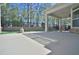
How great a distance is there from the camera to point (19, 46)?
334 inches

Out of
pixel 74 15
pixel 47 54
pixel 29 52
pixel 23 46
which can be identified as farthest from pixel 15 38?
pixel 74 15

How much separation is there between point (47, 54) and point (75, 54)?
0.90 meters

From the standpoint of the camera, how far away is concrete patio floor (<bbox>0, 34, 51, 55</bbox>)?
768 cm

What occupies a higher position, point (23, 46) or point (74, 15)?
point (74, 15)

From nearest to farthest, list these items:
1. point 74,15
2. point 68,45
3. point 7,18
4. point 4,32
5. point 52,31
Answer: point 68,45, point 7,18, point 4,32, point 52,31, point 74,15

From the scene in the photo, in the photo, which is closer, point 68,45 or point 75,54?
point 75,54

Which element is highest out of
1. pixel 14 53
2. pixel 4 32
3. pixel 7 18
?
pixel 7 18

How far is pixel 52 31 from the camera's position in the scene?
12062 millimetres

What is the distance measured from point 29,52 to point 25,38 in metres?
1.88

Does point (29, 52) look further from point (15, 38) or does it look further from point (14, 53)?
point (15, 38)

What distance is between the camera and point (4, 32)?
9.67 meters

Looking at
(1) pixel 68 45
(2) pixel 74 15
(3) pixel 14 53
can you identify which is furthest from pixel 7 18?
(2) pixel 74 15

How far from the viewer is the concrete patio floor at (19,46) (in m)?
7.68

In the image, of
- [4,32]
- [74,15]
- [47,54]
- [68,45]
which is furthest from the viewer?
[74,15]
